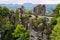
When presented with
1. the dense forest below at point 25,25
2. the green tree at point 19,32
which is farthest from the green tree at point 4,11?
the green tree at point 19,32

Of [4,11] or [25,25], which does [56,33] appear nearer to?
[25,25]

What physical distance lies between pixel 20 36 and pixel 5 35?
5.76 ft

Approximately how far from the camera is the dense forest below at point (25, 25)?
23.3m

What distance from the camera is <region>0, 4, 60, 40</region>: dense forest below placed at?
23.3m

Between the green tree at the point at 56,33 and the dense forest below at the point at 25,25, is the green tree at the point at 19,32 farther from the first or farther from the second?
the green tree at the point at 56,33

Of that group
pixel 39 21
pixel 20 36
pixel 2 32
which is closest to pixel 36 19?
pixel 39 21

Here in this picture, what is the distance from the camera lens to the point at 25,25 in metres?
29.0

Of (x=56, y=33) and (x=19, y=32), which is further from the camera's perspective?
(x=19, y=32)

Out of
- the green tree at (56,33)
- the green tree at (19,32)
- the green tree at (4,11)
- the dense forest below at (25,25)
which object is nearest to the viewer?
the green tree at (56,33)

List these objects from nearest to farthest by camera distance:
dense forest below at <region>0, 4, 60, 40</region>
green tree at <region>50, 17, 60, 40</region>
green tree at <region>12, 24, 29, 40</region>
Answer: green tree at <region>50, 17, 60, 40</region> → dense forest below at <region>0, 4, 60, 40</region> → green tree at <region>12, 24, 29, 40</region>

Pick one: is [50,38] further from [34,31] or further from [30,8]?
[30,8]

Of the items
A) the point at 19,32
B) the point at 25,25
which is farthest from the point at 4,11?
the point at 19,32

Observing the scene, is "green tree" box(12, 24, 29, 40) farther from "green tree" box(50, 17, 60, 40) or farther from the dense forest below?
"green tree" box(50, 17, 60, 40)

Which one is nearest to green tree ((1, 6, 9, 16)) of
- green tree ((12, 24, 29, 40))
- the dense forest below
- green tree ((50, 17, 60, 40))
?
the dense forest below
